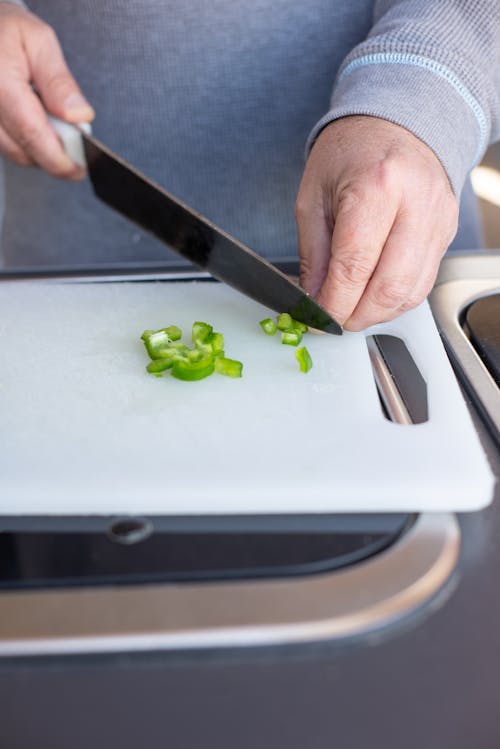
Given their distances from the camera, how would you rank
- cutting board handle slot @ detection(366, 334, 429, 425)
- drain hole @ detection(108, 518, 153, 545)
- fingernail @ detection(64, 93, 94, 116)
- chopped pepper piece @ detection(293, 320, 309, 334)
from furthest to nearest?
fingernail @ detection(64, 93, 94, 116) < chopped pepper piece @ detection(293, 320, 309, 334) < cutting board handle slot @ detection(366, 334, 429, 425) < drain hole @ detection(108, 518, 153, 545)

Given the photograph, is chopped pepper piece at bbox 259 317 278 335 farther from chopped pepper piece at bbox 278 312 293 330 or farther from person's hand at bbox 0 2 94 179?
person's hand at bbox 0 2 94 179

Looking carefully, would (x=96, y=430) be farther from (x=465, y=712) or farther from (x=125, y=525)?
(x=465, y=712)

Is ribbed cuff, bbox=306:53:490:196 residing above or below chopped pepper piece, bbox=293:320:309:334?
above

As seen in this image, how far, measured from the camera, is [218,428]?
28.1 inches

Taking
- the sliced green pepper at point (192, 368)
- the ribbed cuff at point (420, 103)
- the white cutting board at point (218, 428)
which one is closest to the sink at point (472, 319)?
the white cutting board at point (218, 428)

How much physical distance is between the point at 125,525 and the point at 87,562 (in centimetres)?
5

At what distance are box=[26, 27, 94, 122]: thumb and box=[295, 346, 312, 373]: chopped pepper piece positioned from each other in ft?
1.51

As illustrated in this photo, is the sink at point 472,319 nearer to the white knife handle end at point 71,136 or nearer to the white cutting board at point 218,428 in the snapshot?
the white cutting board at point 218,428

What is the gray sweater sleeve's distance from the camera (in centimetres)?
84

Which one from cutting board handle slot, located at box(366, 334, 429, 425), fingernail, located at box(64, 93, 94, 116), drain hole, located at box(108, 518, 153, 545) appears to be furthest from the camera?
fingernail, located at box(64, 93, 94, 116)

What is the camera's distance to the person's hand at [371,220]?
77 centimetres

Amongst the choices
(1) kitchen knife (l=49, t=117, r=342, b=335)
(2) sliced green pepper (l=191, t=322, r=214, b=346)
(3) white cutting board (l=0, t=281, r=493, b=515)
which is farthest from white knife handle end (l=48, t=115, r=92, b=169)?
(2) sliced green pepper (l=191, t=322, r=214, b=346)

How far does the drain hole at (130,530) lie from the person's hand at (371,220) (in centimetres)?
32

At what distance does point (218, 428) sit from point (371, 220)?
0.84 ft
